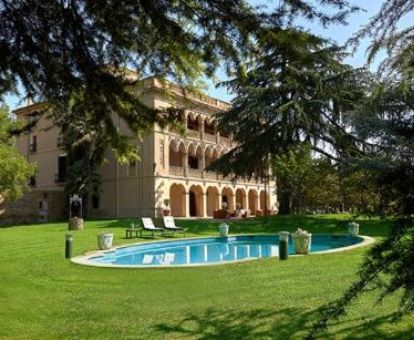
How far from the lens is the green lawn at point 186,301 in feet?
20.6

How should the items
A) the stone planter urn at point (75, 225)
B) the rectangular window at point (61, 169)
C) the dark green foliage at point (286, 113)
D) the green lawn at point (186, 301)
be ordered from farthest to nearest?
1. the rectangular window at point (61, 169)
2. the dark green foliage at point (286, 113)
3. the stone planter urn at point (75, 225)
4. the green lawn at point (186, 301)

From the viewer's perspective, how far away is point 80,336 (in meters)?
6.46

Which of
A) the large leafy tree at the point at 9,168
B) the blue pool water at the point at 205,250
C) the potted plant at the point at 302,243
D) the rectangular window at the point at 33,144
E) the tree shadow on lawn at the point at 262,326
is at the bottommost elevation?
the tree shadow on lawn at the point at 262,326

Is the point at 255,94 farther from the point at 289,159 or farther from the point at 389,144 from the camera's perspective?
the point at 389,144

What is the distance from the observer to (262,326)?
20.6 ft

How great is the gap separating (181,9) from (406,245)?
2765 mm

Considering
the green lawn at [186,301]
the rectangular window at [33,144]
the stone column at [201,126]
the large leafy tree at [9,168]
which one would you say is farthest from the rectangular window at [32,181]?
the green lawn at [186,301]

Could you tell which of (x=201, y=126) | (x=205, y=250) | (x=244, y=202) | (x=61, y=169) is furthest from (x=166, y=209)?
(x=205, y=250)

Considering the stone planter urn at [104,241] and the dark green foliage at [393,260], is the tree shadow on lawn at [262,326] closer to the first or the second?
the dark green foliage at [393,260]

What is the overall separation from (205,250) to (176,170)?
20.8 metres

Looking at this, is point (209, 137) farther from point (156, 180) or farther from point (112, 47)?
point (112, 47)

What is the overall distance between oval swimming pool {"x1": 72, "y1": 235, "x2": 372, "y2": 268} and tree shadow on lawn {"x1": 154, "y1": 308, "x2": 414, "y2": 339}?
7.17 meters

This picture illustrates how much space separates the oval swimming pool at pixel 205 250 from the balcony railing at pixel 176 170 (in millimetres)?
17681

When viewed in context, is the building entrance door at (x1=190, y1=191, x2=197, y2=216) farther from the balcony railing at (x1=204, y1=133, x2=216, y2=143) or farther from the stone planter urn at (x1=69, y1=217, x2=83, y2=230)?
the stone planter urn at (x1=69, y1=217, x2=83, y2=230)
